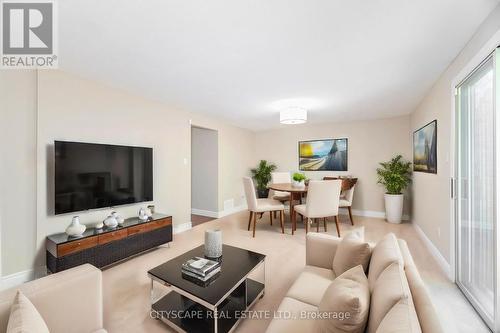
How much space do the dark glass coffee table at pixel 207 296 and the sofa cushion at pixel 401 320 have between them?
3.03 feet

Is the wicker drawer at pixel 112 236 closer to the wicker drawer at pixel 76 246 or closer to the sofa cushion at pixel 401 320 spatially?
the wicker drawer at pixel 76 246

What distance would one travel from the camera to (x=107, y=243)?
2.44 meters

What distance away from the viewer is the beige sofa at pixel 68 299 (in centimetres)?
108

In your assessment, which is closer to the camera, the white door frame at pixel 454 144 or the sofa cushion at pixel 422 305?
the sofa cushion at pixel 422 305

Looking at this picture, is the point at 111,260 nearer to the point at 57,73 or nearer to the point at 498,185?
the point at 57,73

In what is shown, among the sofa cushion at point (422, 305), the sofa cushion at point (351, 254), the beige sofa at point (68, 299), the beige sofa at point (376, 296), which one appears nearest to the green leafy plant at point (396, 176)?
the beige sofa at point (376, 296)

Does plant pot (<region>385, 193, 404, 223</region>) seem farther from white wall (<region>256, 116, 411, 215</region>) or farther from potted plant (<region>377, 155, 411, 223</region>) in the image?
white wall (<region>256, 116, 411, 215</region>)

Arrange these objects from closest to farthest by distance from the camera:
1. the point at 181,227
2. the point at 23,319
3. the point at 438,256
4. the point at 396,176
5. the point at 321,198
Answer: the point at 23,319 → the point at 438,256 → the point at 321,198 → the point at 181,227 → the point at 396,176

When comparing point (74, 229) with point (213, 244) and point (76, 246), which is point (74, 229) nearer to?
point (76, 246)

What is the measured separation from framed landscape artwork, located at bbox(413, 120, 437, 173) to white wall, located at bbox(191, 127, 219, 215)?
376 cm

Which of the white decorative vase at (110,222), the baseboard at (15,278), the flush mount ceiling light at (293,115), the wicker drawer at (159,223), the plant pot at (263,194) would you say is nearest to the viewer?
the baseboard at (15,278)

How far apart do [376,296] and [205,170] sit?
4.55 meters

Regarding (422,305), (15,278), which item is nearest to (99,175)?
(15,278)

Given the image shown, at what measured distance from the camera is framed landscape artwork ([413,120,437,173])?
2.77 metres
